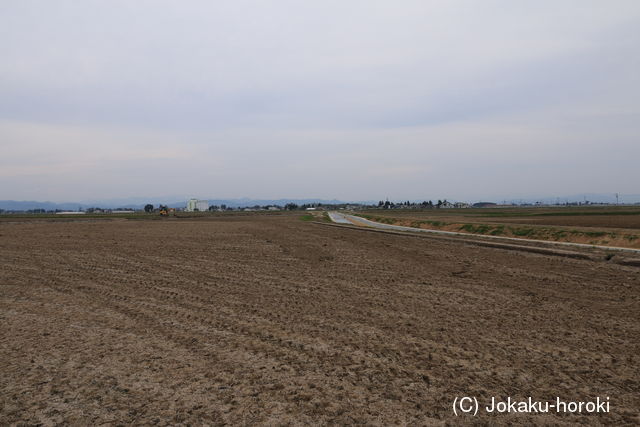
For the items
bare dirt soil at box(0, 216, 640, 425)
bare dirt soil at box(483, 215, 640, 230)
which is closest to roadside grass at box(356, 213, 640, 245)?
bare dirt soil at box(0, 216, 640, 425)

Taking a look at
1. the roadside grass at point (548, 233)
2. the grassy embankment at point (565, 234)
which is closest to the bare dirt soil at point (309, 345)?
the grassy embankment at point (565, 234)

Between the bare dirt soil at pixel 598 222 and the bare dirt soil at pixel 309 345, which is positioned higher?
the bare dirt soil at pixel 309 345

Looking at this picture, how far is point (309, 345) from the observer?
283 inches

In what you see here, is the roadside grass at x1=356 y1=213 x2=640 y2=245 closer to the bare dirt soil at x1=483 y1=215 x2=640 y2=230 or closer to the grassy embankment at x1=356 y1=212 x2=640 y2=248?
the grassy embankment at x1=356 y1=212 x2=640 y2=248

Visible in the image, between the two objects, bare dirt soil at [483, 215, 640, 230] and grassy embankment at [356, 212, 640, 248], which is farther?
bare dirt soil at [483, 215, 640, 230]

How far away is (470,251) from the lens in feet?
72.0

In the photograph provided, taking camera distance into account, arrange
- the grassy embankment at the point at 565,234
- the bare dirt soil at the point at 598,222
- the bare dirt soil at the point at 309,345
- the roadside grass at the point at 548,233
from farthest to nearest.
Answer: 1. the bare dirt soil at the point at 598,222
2. the roadside grass at the point at 548,233
3. the grassy embankment at the point at 565,234
4. the bare dirt soil at the point at 309,345

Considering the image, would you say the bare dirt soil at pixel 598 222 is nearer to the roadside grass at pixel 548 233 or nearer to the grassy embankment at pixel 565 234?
the roadside grass at pixel 548 233

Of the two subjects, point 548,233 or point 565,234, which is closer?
point 565,234

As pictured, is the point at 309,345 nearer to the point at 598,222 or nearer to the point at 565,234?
the point at 565,234

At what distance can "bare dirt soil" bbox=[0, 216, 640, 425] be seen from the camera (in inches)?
198

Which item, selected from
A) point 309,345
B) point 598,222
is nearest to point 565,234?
point 309,345

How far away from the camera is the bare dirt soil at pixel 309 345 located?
5.03m

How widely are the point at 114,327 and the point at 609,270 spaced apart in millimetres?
16598
